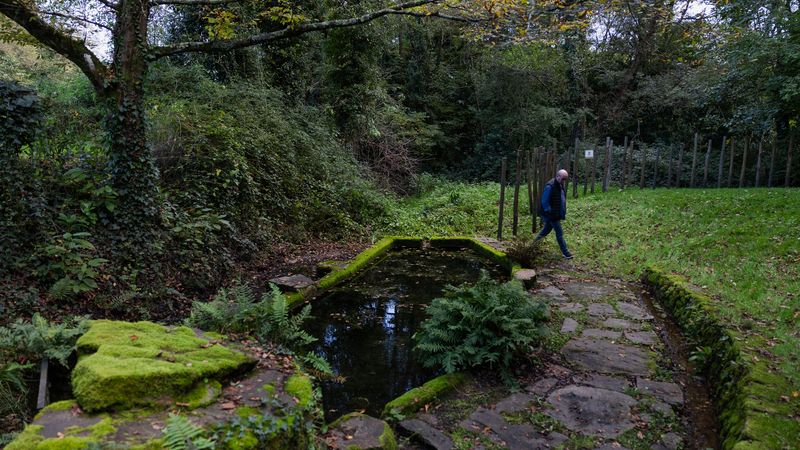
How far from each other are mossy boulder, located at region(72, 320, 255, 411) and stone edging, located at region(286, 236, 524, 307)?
9.62ft

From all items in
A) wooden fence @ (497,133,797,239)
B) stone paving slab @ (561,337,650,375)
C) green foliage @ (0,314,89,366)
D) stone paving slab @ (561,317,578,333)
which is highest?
wooden fence @ (497,133,797,239)

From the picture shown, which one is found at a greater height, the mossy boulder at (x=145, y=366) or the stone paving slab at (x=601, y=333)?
the mossy boulder at (x=145, y=366)

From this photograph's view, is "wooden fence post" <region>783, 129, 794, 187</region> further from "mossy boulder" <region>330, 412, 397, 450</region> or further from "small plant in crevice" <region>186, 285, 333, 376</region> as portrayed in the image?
"mossy boulder" <region>330, 412, 397, 450</region>

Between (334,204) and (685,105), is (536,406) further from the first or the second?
(685,105)

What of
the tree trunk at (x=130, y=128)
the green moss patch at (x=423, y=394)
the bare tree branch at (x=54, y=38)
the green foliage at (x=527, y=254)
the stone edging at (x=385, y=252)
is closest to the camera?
the green moss patch at (x=423, y=394)

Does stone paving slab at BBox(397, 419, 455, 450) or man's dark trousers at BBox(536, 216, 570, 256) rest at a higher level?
man's dark trousers at BBox(536, 216, 570, 256)

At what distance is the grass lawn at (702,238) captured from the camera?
5.30 meters

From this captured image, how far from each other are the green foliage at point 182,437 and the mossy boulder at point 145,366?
1.40ft

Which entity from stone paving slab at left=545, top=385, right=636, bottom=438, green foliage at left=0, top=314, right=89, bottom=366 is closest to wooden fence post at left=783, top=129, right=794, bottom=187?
stone paving slab at left=545, top=385, right=636, bottom=438

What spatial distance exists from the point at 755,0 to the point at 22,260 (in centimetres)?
1590

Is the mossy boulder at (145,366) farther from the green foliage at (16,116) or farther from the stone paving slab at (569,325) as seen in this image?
the stone paving slab at (569,325)

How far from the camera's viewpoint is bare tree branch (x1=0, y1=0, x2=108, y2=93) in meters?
5.66

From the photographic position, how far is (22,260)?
17.0 ft

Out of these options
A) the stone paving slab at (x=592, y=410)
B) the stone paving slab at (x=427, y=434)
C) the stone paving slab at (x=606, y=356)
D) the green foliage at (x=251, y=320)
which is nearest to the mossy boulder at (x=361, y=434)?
the stone paving slab at (x=427, y=434)
